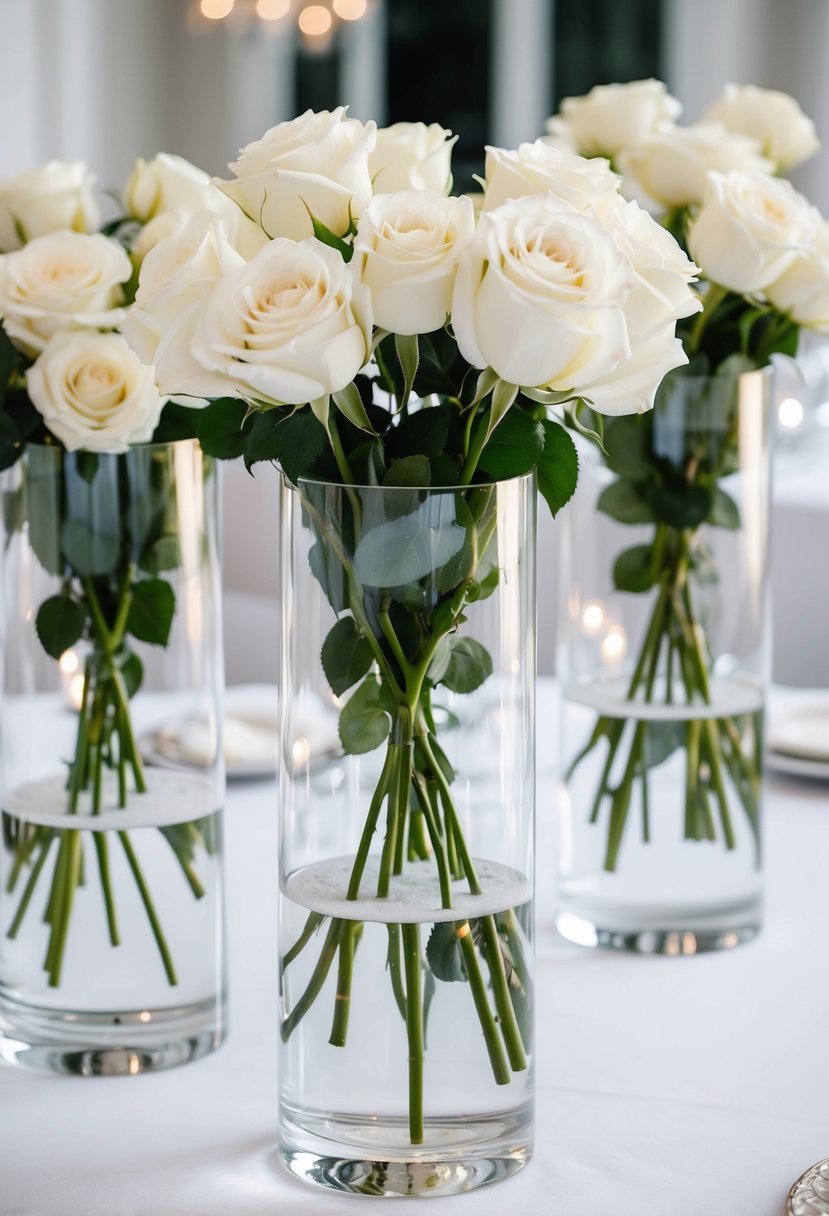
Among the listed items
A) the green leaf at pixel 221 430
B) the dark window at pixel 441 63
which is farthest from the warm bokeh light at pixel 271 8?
the green leaf at pixel 221 430

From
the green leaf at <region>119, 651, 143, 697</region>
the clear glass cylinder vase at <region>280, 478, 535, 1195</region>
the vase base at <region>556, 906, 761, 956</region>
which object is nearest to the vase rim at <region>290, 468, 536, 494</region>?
the clear glass cylinder vase at <region>280, 478, 535, 1195</region>

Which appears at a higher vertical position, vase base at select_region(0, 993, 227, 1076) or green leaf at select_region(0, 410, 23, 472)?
green leaf at select_region(0, 410, 23, 472)

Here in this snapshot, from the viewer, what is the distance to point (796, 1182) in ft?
2.21

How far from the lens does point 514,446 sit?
0.63 meters

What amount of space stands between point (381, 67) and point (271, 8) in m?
2.64

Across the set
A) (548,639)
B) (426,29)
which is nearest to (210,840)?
(548,639)

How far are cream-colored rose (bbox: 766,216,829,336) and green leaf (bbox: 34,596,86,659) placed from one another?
0.46m

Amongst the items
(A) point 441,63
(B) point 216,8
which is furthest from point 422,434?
(A) point 441,63

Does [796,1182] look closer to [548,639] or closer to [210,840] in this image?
[210,840]

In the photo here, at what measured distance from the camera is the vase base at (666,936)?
98 centimetres

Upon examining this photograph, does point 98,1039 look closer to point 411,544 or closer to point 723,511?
point 411,544

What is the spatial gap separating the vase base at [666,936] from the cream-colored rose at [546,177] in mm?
548

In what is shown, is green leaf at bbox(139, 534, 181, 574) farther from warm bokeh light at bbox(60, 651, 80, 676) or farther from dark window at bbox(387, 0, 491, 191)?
dark window at bbox(387, 0, 491, 191)

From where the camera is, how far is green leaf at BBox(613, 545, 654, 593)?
99cm
